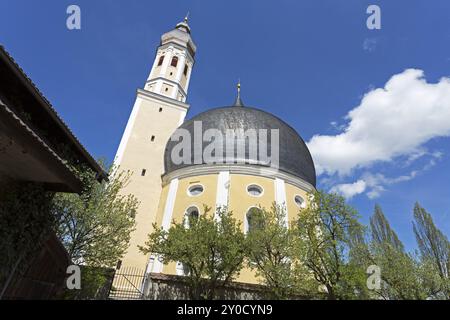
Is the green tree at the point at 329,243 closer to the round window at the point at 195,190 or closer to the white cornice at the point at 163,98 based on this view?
the round window at the point at 195,190

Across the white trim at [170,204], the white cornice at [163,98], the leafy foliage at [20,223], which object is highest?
the white cornice at [163,98]

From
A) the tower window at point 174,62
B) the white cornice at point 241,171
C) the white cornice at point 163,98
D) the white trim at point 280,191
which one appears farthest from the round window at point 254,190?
the tower window at point 174,62

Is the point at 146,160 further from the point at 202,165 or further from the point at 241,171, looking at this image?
the point at 241,171

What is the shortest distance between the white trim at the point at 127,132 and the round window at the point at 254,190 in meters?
11.7

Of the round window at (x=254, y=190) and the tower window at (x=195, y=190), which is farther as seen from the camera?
the tower window at (x=195, y=190)

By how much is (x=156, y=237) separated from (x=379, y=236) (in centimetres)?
2565

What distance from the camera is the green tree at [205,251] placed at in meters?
13.9

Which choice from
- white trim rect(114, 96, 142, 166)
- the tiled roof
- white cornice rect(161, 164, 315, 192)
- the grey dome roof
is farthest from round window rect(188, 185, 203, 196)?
the tiled roof

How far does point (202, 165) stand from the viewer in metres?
23.4

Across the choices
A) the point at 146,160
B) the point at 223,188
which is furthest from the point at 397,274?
the point at 146,160

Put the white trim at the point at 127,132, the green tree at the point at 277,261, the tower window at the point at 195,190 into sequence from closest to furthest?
1. the green tree at the point at 277,261
2. the tower window at the point at 195,190
3. the white trim at the point at 127,132

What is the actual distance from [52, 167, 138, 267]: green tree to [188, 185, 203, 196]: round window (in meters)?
9.23
